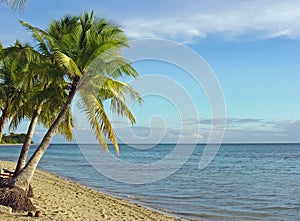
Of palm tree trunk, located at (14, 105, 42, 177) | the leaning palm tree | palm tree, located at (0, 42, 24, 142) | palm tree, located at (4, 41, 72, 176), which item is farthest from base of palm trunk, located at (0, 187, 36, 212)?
palm tree, located at (0, 42, 24, 142)

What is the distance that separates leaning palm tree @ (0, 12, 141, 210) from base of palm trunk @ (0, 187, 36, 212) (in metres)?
0.08

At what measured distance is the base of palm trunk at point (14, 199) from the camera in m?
9.03

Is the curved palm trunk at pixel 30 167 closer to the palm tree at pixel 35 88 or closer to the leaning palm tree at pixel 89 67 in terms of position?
the leaning palm tree at pixel 89 67

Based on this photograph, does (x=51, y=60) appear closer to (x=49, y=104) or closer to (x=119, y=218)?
(x=49, y=104)

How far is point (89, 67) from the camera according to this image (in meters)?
10.2

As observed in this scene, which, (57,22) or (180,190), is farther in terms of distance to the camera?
(180,190)

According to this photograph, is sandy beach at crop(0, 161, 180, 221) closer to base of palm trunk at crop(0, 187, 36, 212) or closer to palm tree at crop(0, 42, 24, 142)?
base of palm trunk at crop(0, 187, 36, 212)

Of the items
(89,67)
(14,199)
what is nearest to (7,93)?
A: (89,67)

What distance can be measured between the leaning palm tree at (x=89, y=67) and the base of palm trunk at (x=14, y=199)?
8 cm

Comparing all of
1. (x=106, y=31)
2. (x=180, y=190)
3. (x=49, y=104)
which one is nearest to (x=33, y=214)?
(x=49, y=104)

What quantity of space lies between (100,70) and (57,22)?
237 centimetres

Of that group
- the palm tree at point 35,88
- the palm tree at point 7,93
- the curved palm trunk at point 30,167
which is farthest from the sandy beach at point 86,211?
the palm tree at point 7,93

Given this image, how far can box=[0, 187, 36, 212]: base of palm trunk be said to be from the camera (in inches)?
356

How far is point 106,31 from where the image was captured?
10.6 meters
